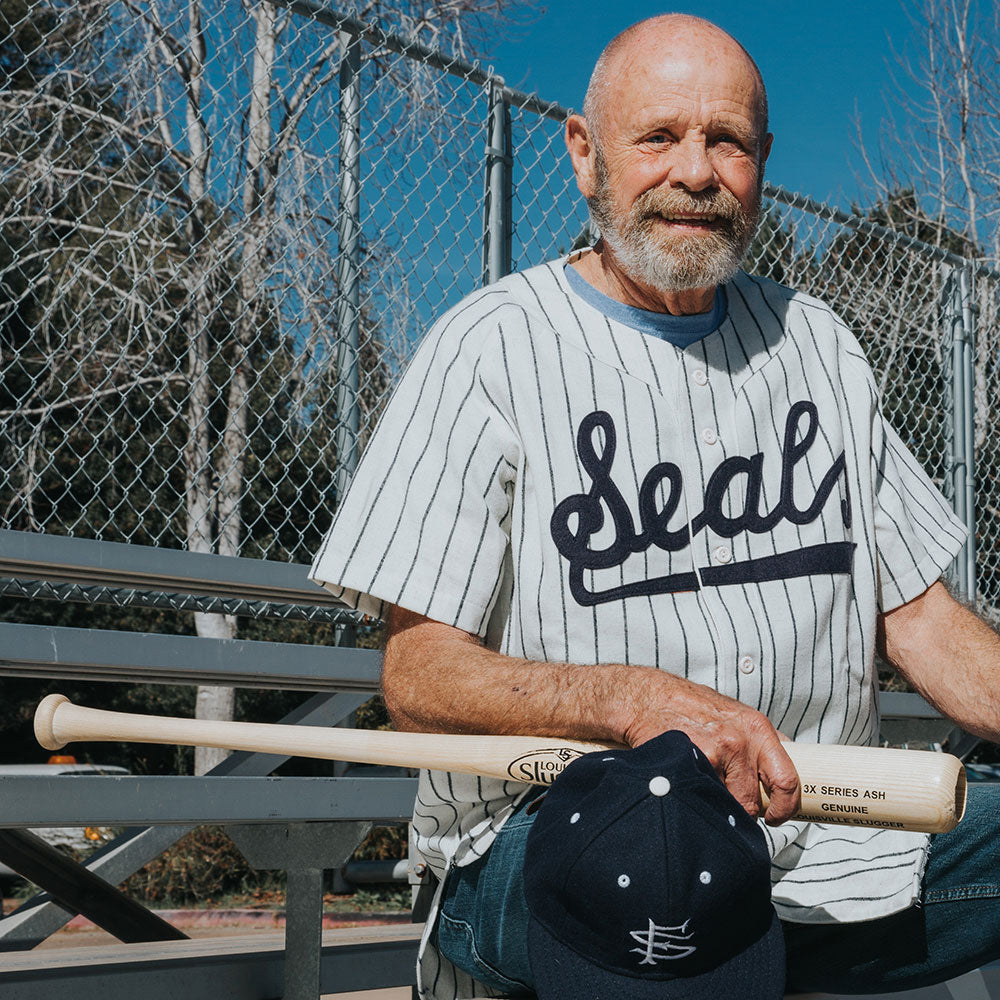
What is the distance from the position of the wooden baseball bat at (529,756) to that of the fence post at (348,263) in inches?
61.7

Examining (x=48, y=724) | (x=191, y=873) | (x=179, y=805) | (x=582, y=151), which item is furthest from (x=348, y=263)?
(x=191, y=873)

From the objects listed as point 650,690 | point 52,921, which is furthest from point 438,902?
point 52,921

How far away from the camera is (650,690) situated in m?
1.11

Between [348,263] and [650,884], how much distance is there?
88.1 inches

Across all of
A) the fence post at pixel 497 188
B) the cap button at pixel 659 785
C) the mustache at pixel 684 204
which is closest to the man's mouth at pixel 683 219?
the mustache at pixel 684 204

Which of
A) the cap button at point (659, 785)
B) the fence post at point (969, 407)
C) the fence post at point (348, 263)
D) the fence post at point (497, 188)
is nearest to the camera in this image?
the cap button at point (659, 785)

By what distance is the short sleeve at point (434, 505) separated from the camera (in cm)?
134

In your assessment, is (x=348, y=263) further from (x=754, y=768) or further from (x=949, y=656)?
(x=754, y=768)

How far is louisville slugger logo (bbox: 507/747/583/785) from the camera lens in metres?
1.11

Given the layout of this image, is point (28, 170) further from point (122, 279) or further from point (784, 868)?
point (784, 868)

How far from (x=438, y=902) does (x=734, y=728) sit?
0.50m

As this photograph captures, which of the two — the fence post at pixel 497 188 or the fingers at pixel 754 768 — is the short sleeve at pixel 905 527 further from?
the fence post at pixel 497 188

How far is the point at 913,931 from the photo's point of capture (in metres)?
1.43

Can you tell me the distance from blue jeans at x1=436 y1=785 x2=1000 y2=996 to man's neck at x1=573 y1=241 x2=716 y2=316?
650 mm
